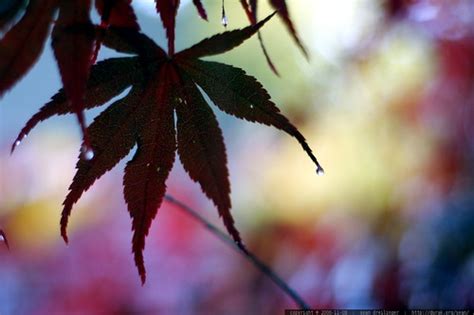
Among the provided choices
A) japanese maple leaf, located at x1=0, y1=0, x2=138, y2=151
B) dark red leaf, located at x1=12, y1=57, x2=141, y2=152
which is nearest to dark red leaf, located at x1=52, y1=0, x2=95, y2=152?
japanese maple leaf, located at x1=0, y1=0, x2=138, y2=151

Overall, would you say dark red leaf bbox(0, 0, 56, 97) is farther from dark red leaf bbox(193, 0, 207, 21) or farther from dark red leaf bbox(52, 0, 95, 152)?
dark red leaf bbox(193, 0, 207, 21)

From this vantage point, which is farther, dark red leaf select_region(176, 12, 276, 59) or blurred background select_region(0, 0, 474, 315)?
blurred background select_region(0, 0, 474, 315)

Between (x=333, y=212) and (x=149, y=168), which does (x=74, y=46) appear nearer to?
(x=149, y=168)

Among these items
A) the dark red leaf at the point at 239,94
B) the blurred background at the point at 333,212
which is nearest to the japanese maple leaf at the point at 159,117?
the dark red leaf at the point at 239,94

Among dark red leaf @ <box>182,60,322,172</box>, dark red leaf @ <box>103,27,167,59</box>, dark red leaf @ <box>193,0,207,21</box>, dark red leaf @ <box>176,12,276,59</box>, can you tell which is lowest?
dark red leaf @ <box>182,60,322,172</box>

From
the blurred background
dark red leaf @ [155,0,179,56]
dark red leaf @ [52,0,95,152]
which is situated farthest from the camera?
the blurred background

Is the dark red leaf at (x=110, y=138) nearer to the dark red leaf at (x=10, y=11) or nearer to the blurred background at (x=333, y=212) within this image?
the dark red leaf at (x=10, y=11)

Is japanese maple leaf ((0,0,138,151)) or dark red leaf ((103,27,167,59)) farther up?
dark red leaf ((103,27,167,59))

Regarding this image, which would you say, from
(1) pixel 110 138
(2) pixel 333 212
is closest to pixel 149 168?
(1) pixel 110 138
